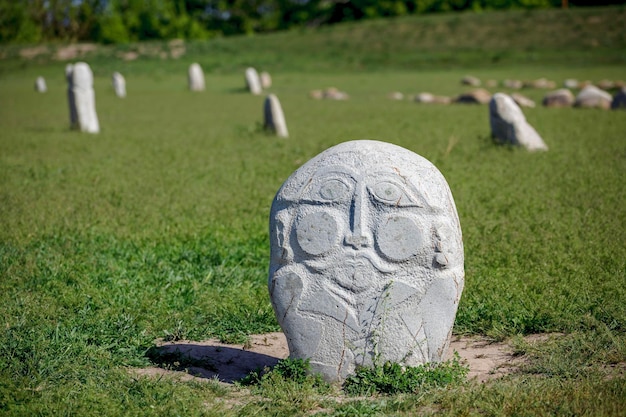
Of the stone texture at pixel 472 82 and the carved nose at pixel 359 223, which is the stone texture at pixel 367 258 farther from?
the stone texture at pixel 472 82

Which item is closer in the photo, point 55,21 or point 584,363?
point 584,363

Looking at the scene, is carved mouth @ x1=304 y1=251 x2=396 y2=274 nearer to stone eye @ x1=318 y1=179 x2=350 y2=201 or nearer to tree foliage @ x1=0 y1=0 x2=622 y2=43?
stone eye @ x1=318 y1=179 x2=350 y2=201

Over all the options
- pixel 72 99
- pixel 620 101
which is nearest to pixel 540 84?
pixel 620 101

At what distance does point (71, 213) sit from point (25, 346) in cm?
450

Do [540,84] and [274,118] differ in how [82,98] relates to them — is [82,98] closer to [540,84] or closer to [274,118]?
[274,118]

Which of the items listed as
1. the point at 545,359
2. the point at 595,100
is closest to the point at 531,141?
the point at 595,100

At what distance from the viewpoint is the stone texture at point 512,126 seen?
537 inches

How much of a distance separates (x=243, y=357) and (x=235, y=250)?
2.50 meters

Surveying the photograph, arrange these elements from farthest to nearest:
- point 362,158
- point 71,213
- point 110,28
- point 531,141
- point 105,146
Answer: point 110,28 < point 105,146 < point 531,141 < point 71,213 < point 362,158

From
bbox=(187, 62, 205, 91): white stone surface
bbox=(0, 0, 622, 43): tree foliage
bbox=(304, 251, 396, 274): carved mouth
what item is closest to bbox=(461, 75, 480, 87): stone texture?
bbox=(187, 62, 205, 91): white stone surface

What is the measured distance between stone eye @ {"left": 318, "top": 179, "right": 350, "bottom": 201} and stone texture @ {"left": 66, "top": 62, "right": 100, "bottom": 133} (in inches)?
544

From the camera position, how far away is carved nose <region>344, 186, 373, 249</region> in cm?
473

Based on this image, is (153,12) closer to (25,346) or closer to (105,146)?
(105,146)

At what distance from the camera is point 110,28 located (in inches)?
2511
